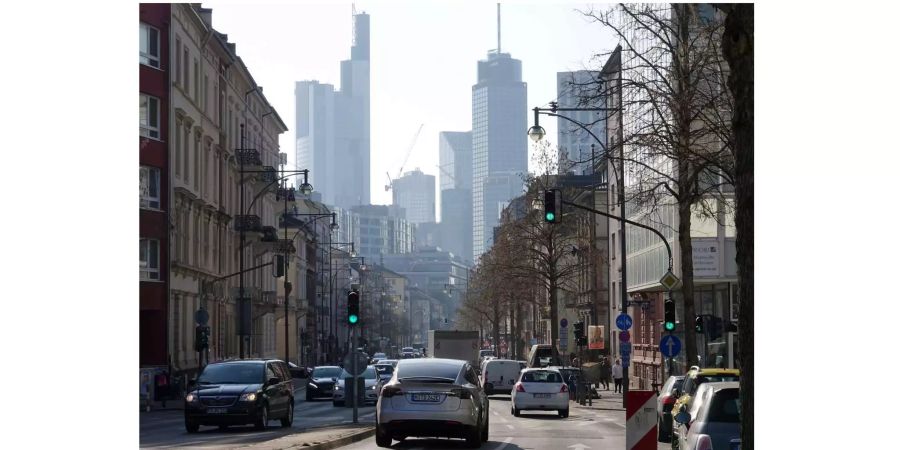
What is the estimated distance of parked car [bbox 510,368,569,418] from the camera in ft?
139

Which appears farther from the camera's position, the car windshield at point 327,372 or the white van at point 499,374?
the white van at point 499,374

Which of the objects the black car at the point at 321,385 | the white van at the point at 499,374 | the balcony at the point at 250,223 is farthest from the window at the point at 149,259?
the balcony at the point at 250,223

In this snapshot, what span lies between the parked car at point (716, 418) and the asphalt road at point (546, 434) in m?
9.00

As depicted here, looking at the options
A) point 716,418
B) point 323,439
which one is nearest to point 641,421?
point 716,418

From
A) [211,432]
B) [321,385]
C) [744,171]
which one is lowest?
[321,385]

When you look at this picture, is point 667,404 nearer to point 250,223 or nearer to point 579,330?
point 579,330

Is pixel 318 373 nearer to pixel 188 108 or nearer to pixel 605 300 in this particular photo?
pixel 188 108

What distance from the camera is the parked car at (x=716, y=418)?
1555 cm

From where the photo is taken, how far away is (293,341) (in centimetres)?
11569

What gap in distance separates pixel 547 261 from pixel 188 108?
21.5 m

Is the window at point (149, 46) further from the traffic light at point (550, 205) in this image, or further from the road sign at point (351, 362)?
the road sign at point (351, 362)

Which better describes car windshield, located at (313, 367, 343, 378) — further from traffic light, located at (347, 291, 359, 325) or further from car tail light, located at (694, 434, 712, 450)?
car tail light, located at (694, 434, 712, 450)

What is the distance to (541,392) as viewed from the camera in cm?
4247

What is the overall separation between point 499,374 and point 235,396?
1406 inches
